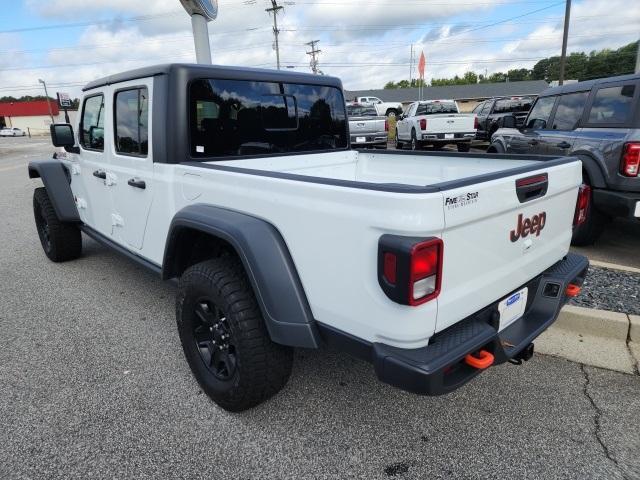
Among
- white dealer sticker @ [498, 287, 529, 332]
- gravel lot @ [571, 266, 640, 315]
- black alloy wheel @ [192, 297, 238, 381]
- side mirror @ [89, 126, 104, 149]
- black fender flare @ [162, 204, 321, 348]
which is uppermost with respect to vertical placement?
side mirror @ [89, 126, 104, 149]

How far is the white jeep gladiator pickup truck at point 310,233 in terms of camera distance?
175 cm

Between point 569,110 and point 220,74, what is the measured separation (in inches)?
179

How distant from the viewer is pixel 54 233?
4949mm

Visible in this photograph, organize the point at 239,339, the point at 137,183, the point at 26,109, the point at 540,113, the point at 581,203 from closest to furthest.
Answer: the point at 239,339
the point at 581,203
the point at 137,183
the point at 540,113
the point at 26,109

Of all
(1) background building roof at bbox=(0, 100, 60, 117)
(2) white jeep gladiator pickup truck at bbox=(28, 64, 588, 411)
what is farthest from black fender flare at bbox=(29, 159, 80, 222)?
(1) background building roof at bbox=(0, 100, 60, 117)

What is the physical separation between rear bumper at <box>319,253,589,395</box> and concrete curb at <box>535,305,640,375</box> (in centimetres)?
91

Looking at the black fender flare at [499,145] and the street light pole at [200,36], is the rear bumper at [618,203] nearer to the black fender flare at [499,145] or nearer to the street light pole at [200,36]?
the black fender flare at [499,145]

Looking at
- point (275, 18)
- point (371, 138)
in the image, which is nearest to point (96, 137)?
point (371, 138)

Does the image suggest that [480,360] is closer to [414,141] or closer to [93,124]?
[93,124]

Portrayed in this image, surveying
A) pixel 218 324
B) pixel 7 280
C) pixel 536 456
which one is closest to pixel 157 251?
pixel 218 324

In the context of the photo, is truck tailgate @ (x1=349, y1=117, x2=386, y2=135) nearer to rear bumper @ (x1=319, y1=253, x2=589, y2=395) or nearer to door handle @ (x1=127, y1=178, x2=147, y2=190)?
door handle @ (x1=127, y1=178, x2=147, y2=190)

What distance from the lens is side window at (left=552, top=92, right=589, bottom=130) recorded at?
17.4 feet

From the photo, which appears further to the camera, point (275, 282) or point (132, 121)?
point (132, 121)

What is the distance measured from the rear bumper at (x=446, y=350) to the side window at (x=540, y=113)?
4464mm
